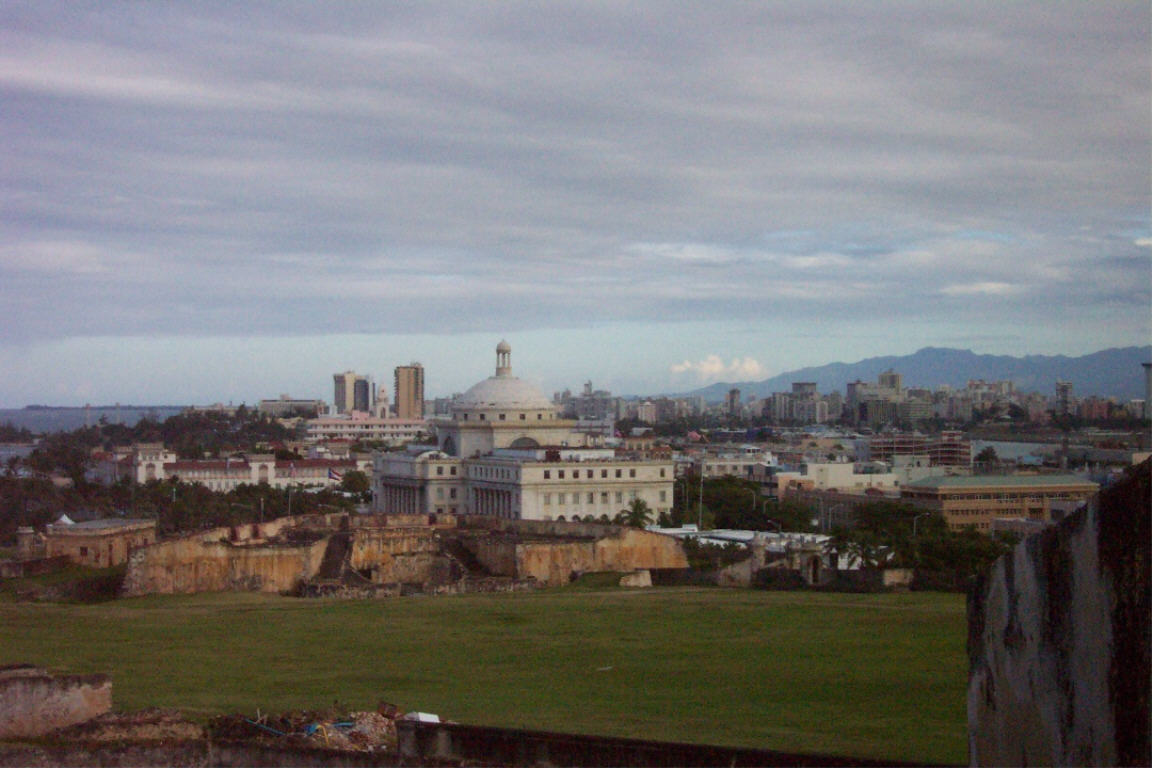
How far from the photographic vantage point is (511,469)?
82.2 metres

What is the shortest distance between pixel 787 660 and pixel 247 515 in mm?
60165

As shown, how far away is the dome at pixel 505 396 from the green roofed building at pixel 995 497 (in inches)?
931

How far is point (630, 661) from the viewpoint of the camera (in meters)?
24.1

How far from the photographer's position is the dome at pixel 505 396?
94.9 metres

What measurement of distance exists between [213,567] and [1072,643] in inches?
1183

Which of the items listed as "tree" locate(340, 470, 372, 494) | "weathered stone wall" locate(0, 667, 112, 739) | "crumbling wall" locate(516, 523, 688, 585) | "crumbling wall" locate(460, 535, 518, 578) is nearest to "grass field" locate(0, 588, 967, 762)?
"weathered stone wall" locate(0, 667, 112, 739)

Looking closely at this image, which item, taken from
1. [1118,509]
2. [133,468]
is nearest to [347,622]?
[1118,509]

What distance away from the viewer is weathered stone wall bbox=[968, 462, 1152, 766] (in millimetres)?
10781

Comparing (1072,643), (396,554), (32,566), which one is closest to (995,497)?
(396,554)

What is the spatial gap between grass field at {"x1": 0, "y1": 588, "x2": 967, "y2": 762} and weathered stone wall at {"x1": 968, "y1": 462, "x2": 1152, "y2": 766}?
2.73m

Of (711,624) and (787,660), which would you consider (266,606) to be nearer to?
(711,624)

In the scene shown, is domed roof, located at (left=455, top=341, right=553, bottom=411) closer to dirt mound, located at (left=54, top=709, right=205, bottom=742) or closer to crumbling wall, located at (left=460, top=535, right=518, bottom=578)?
crumbling wall, located at (left=460, top=535, right=518, bottom=578)

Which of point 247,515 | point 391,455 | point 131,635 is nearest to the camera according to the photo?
point 131,635

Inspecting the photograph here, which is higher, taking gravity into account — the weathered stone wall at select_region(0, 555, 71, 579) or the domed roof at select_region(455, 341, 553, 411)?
the domed roof at select_region(455, 341, 553, 411)
